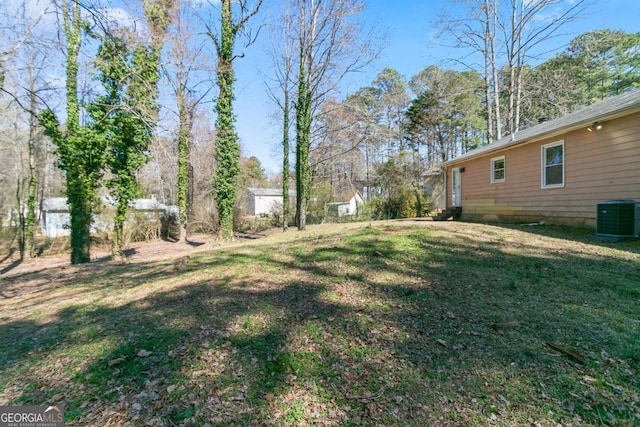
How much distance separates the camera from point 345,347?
250 centimetres

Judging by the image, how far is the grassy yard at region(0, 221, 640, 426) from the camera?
1860mm

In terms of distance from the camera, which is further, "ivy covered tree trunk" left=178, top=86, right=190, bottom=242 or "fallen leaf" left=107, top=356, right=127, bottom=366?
"ivy covered tree trunk" left=178, top=86, right=190, bottom=242

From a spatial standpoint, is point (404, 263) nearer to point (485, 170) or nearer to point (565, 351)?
point (565, 351)

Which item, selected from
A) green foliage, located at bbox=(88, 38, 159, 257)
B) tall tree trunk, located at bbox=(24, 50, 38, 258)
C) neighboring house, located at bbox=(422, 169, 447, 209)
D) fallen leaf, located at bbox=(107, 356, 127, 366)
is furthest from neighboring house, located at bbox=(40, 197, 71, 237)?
neighboring house, located at bbox=(422, 169, 447, 209)

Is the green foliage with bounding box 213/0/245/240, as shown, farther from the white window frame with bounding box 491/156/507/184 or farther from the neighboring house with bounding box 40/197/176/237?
the white window frame with bounding box 491/156/507/184

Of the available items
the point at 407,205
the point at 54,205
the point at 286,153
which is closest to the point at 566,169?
the point at 407,205

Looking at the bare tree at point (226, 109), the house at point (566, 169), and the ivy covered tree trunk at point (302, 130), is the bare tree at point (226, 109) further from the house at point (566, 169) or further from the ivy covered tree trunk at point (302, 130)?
the house at point (566, 169)

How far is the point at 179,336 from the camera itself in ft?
9.01

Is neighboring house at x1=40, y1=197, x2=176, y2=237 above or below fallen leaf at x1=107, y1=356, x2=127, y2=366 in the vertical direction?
above

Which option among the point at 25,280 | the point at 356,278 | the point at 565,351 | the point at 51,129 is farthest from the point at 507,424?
the point at 51,129

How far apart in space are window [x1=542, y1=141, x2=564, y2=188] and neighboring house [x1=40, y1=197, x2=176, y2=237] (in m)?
16.1

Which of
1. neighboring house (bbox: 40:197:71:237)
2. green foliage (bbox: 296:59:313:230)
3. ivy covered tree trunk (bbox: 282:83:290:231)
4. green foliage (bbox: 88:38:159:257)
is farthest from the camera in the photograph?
neighboring house (bbox: 40:197:71:237)

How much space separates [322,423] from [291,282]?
2.45 metres

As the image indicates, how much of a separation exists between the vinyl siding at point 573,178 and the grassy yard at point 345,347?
148 inches
